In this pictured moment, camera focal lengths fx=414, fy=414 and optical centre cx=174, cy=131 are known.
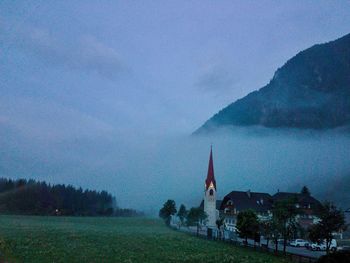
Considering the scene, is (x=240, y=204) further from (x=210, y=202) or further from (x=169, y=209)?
(x=169, y=209)

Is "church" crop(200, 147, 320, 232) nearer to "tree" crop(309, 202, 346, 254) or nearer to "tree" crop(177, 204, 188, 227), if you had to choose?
"tree" crop(177, 204, 188, 227)

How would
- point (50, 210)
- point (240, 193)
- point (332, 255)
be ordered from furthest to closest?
1. point (50, 210)
2. point (240, 193)
3. point (332, 255)

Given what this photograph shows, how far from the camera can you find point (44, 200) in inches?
6816

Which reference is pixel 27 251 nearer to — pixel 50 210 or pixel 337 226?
pixel 337 226

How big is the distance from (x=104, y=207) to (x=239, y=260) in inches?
6395

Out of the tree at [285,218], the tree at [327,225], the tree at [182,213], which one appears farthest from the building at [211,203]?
the tree at [327,225]

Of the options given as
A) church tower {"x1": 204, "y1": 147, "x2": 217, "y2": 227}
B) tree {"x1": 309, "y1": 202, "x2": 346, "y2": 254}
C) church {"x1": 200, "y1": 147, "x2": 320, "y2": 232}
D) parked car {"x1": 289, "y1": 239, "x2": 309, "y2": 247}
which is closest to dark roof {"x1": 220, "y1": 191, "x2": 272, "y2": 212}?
church {"x1": 200, "y1": 147, "x2": 320, "y2": 232}

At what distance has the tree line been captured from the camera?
530 feet

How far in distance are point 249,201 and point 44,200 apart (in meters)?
97.0

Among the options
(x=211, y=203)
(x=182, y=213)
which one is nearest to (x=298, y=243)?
(x=211, y=203)

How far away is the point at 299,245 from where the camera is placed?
222ft

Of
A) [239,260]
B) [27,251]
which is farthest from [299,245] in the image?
[27,251]

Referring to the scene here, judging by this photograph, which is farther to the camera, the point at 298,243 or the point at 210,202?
the point at 210,202

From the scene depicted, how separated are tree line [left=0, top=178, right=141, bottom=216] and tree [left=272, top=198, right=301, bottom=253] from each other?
12583 cm
